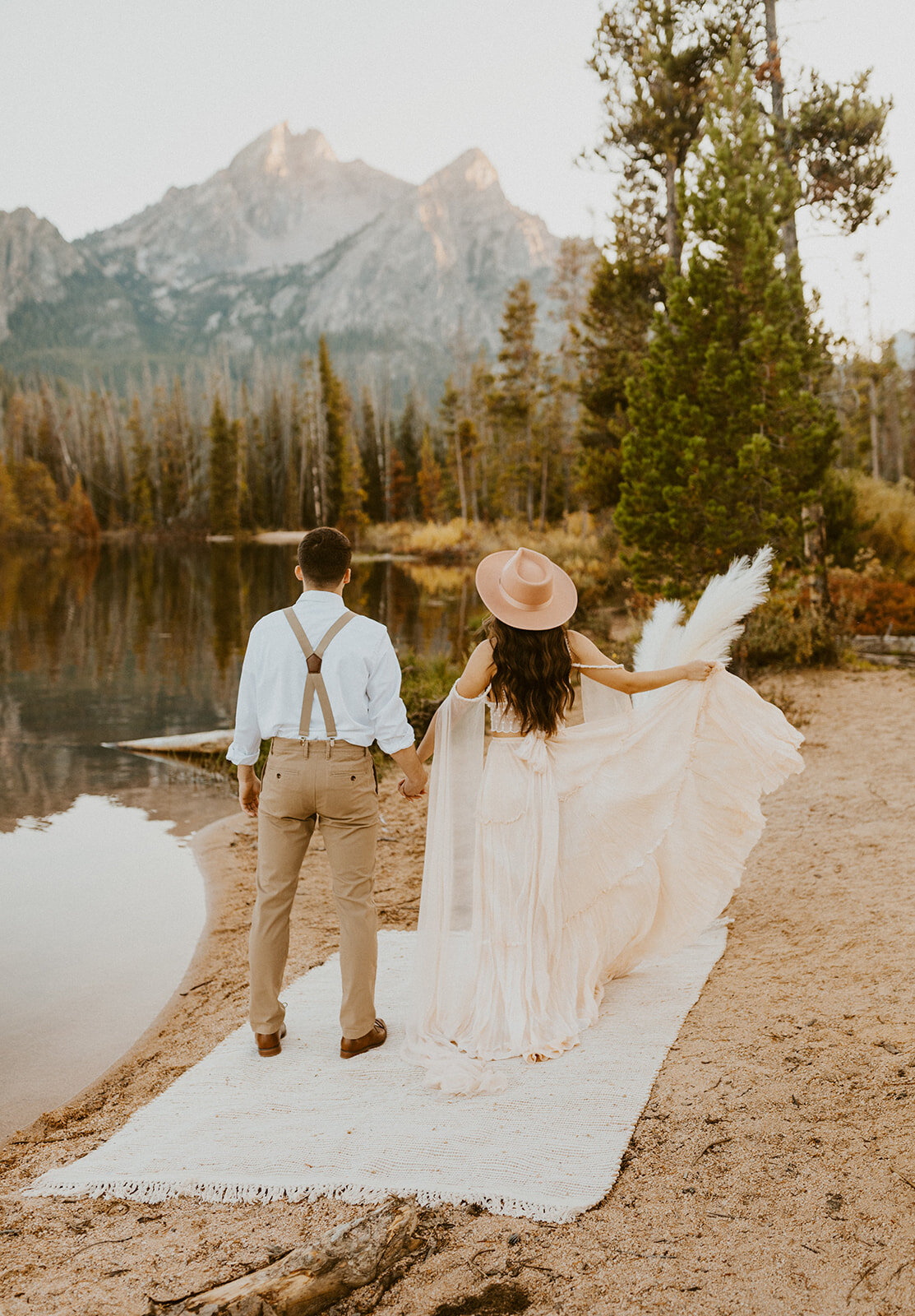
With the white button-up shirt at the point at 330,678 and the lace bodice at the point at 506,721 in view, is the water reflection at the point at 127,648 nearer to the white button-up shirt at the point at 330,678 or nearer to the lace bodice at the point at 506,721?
the white button-up shirt at the point at 330,678

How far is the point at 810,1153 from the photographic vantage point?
2801 mm

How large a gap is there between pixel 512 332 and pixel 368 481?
118 ft

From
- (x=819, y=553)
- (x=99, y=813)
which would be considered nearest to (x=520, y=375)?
(x=819, y=553)

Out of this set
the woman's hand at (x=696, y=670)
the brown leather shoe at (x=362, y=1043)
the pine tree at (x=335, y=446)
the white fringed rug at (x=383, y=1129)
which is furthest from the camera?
the pine tree at (x=335, y=446)

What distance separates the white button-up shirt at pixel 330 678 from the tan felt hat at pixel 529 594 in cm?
52

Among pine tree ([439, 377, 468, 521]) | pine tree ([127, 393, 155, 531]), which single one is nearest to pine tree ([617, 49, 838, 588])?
pine tree ([439, 377, 468, 521])

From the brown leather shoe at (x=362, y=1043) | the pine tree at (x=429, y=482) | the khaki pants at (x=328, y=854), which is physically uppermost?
the pine tree at (x=429, y=482)

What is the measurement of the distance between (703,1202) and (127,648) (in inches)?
756

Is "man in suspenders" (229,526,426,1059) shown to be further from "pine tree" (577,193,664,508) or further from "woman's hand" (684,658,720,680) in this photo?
"pine tree" (577,193,664,508)

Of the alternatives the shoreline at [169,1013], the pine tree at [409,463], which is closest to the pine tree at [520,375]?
the pine tree at [409,463]

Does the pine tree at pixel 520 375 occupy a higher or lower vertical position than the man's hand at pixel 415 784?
higher

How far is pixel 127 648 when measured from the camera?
20.1m

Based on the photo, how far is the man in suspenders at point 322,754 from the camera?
3641mm

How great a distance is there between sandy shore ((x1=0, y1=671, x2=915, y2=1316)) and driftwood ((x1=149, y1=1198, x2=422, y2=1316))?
0.21ft
